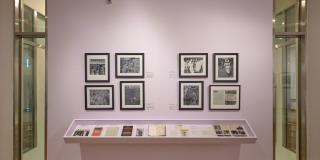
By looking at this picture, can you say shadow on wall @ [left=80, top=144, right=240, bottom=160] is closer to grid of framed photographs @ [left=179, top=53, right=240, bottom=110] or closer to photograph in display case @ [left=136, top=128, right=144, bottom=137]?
photograph in display case @ [left=136, top=128, right=144, bottom=137]

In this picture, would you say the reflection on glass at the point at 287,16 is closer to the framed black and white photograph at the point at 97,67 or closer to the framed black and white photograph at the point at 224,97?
the framed black and white photograph at the point at 224,97

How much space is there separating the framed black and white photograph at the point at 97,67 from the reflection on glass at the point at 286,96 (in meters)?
2.76

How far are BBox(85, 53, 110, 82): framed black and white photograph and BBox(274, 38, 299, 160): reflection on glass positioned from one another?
9.06 ft

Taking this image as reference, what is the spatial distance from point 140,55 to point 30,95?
1978 millimetres

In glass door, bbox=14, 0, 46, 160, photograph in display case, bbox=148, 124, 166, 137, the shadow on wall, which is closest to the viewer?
photograph in display case, bbox=148, 124, 166, 137

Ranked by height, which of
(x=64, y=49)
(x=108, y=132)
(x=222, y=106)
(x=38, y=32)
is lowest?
(x=108, y=132)

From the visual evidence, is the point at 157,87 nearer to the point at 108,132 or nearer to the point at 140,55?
the point at 140,55

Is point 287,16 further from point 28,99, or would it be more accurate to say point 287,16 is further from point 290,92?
point 28,99

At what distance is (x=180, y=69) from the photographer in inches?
179

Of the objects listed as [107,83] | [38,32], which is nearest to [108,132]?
[107,83]

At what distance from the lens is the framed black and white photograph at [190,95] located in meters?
4.54

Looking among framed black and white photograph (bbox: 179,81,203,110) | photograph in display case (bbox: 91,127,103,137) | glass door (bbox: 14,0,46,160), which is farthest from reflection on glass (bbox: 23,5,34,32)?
framed black and white photograph (bbox: 179,81,203,110)

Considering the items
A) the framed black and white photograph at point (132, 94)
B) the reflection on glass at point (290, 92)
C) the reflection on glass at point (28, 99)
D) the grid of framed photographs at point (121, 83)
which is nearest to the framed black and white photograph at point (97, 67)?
the grid of framed photographs at point (121, 83)

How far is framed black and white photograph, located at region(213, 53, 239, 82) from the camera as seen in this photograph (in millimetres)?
4539
